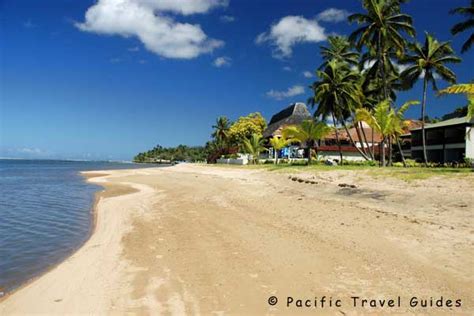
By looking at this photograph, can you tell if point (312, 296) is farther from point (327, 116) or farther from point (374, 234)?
point (327, 116)

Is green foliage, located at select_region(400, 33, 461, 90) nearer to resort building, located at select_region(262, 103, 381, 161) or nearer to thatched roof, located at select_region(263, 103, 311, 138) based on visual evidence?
resort building, located at select_region(262, 103, 381, 161)

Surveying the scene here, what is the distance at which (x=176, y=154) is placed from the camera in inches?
5679

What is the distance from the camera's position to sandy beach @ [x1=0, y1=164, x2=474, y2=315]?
585 centimetres

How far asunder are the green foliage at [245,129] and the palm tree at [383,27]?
95.1 ft

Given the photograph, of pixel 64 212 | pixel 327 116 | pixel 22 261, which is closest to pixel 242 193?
pixel 64 212

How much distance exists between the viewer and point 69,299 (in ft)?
20.4

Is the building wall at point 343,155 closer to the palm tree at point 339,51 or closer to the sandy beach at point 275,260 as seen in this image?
the palm tree at point 339,51

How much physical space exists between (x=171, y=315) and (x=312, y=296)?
6.88 feet

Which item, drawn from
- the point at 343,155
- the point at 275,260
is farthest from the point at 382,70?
the point at 275,260

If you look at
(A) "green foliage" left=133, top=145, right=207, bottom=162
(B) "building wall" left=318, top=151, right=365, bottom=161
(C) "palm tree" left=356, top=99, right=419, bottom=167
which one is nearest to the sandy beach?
(C) "palm tree" left=356, top=99, right=419, bottom=167

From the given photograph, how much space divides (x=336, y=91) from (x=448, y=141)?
42.5 feet

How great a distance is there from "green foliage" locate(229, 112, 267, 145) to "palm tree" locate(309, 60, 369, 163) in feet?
80.9

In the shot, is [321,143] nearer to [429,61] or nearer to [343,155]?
[343,155]

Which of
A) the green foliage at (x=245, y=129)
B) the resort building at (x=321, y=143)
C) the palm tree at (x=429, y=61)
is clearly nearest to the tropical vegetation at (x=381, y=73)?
the palm tree at (x=429, y=61)
